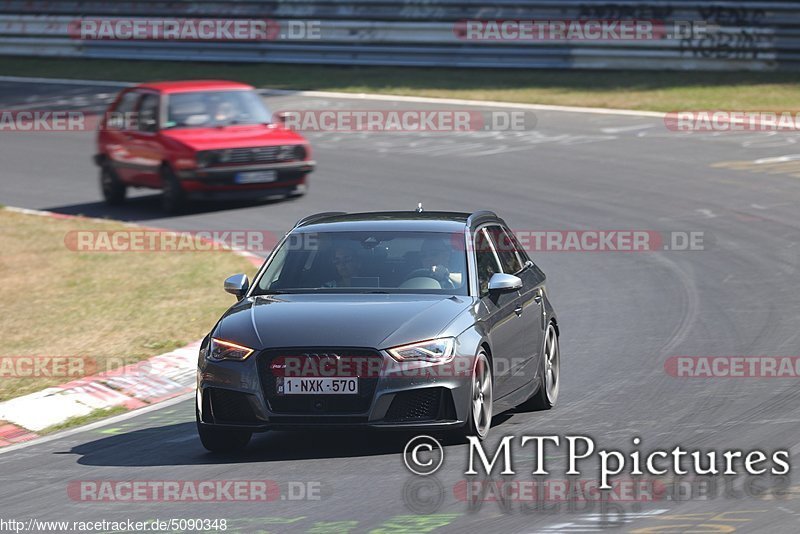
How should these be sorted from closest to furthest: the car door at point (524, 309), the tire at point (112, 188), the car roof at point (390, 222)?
the car door at point (524, 309) → the car roof at point (390, 222) → the tire at point (112, 188)

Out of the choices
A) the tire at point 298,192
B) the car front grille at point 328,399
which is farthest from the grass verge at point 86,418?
the tire at point 298,192

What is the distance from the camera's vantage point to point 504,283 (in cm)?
953

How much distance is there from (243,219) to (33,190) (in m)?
4.94

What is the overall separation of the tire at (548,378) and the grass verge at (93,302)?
3571 mm

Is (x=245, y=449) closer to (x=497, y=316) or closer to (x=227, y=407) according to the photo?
(x=227, y=407)

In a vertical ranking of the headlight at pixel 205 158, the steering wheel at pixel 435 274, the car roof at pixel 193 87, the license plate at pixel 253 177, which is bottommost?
the license plate at pixel 253 177

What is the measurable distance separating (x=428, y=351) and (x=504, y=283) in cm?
102

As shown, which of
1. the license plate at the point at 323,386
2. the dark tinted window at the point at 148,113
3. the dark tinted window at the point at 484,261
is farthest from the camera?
the dark tinted window at the point at 148,113

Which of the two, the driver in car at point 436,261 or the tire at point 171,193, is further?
the tire at point 171,193

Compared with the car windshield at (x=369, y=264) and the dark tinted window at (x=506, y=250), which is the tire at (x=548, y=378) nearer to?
the dark tinted window at (x=506, y=250)

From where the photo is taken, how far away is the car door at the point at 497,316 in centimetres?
948

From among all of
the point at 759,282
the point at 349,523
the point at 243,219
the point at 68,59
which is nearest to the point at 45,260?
the point at 243,219

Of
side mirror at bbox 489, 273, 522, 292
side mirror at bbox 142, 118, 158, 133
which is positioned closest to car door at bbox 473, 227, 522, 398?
side mirror at bbox 489, 273, 522, 292

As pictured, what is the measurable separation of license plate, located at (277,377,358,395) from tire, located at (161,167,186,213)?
504 inches
